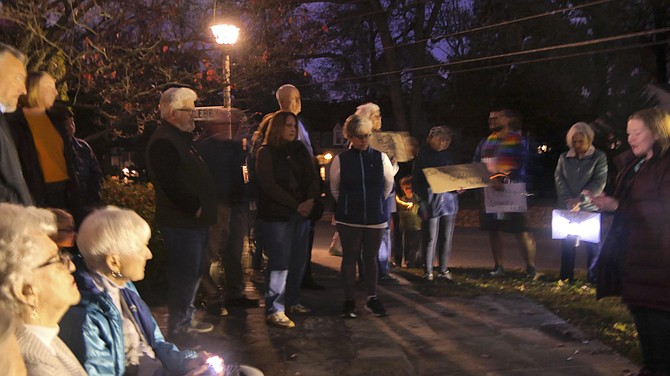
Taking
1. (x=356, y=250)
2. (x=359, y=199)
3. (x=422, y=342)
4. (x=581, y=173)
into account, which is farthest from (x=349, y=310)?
(x=581, y=173)

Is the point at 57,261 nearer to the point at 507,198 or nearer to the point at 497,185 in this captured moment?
the point at 497,185

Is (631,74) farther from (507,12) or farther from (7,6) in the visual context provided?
(7,6)

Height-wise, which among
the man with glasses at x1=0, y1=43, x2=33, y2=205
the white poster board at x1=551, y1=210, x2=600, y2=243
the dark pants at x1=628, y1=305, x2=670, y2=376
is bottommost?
the dark pants at x1=628, y1=305, x2=670, y2=376

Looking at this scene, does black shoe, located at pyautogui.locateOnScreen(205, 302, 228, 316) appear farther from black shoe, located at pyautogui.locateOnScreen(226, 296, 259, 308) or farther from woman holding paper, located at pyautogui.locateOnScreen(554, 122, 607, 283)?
woman holding paper, located at pyautogui.locateOnScreen(554, 122, 607, 283)

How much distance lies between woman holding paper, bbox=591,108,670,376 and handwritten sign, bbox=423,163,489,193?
3.28 meters

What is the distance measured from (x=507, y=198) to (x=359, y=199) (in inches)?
96.0

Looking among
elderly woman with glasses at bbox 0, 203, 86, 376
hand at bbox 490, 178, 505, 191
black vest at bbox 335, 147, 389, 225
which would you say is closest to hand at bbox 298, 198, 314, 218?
black vest at bbox 335, 147, 389, 225

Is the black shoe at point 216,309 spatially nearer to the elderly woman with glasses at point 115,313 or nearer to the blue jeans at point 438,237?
the blue jeans at point 438,237

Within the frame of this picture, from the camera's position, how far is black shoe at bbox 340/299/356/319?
19.7 feet

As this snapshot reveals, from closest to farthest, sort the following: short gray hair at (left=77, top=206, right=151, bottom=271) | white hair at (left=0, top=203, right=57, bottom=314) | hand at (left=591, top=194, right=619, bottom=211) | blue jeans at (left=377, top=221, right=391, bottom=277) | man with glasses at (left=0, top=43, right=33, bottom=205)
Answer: white hair at (left=0, top=203, right=57, bottom=314), short gray hair at (left=77, top=206, right=151, bottom=271), man with glasses at (left=0, top=43, right=33, bottom=205), hand at (left=591, top=194, right=619, bottom=211), blue jeans at (left=377, top=221, right=391, bottom=277)

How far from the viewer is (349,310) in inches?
238

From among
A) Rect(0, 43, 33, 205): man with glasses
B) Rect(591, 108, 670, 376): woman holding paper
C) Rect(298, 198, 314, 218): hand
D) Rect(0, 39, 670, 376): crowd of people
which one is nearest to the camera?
Rect(0, 39, 670, 376): crowd of people

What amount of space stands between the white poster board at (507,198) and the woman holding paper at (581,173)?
1.40 ft

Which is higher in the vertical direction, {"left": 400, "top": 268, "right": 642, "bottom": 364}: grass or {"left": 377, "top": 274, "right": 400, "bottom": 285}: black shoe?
{"left": 377, "top": 274, "right": 400, "bottom": 285}: black shoe
